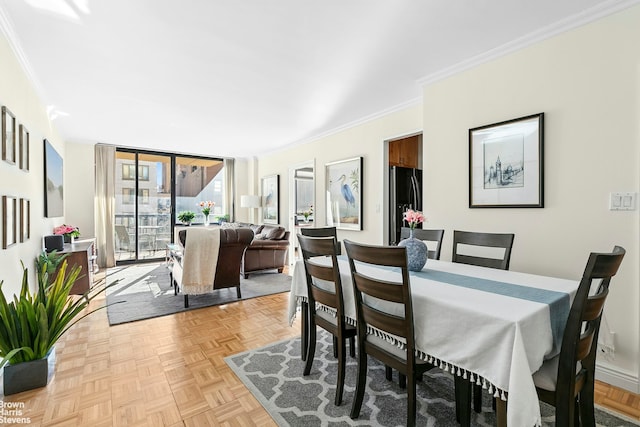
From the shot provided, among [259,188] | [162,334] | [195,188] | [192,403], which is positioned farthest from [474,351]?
[195,188]

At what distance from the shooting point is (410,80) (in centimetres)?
313

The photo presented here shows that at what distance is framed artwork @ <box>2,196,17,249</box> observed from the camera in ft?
7.16

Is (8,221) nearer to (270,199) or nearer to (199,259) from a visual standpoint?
(199,259)

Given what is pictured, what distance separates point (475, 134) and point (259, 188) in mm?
5422

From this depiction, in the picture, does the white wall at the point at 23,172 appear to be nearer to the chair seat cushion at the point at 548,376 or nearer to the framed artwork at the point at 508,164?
the chair seat cushion at the point at 548,376

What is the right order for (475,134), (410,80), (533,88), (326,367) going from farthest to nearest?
1. (410,80)
2. (475,134)
3. (533,88)
4. (326,367)

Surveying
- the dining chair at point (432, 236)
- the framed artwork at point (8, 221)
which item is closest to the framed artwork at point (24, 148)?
the framed artwork at point (8, 221)

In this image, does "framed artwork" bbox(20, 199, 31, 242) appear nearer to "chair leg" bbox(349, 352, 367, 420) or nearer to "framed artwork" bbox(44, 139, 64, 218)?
"framed artwork" bbox(44, 139, 64, 218)

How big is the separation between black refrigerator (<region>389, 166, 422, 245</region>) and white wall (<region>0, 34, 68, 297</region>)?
153 inches

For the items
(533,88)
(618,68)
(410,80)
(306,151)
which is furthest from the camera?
(306,151)

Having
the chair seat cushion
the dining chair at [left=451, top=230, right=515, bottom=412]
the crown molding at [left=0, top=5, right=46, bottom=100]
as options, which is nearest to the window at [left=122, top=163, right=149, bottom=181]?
the crown molding at [left=0, top=5, right=46, bottom=100]

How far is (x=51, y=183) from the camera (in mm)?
3947

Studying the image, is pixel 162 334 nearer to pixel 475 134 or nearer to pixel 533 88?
pixel 475 134

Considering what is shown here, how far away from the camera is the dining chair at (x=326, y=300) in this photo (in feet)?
Result: 5.76
